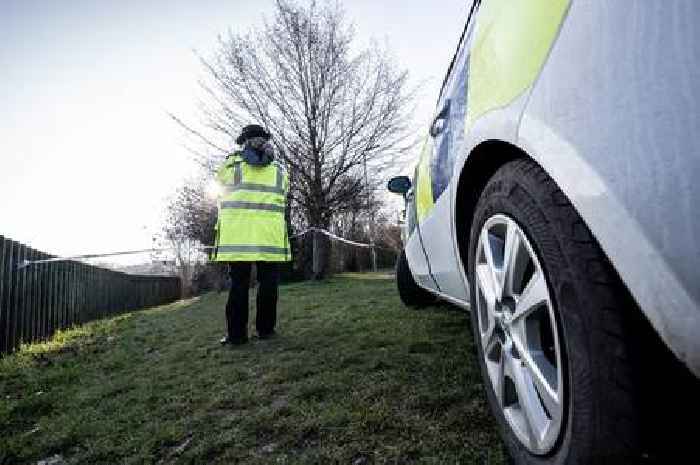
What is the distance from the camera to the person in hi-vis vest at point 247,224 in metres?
3.54

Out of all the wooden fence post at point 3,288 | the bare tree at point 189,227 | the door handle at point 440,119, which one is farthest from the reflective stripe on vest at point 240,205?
the bare tree at point 189,227

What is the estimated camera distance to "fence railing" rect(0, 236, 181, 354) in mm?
4602

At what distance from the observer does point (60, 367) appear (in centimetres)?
351

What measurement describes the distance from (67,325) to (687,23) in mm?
7935

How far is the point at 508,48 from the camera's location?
1.02 meters

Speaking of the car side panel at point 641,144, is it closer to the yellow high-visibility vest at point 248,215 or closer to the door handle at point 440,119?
the door handle at point 440,119

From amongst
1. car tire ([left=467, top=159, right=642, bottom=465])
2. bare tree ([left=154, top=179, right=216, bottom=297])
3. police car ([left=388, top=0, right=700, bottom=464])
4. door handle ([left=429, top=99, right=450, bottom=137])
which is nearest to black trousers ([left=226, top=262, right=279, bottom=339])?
door handle ([left=429, top=99, right=450, bottom=137])

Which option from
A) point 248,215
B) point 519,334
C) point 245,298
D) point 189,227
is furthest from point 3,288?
point 189,227

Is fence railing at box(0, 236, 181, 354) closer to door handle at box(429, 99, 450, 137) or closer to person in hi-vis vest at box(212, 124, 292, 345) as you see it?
person in hi-vis vest at box(212, 124, 292, 345)

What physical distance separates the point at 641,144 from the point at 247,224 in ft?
10.4

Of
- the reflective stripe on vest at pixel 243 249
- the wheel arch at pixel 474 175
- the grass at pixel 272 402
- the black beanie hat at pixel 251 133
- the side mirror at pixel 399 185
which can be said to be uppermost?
the black beanie hat at pixel 251 133

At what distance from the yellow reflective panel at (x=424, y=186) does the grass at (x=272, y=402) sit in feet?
2.68

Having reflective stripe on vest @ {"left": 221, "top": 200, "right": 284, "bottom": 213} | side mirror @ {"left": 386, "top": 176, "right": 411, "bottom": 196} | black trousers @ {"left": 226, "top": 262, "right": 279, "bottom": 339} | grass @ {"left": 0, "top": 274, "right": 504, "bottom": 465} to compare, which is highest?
side mirror @ {"left": 386, "top": 176, "right": 411, "bottom": 196}

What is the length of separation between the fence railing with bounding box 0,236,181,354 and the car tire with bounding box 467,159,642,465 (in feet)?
17.2
